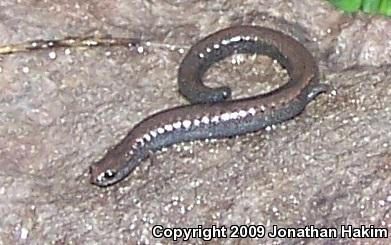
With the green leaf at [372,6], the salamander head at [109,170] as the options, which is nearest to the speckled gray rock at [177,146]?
the salamander head at [109,170]

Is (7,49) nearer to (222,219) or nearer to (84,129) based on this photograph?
(84,129)

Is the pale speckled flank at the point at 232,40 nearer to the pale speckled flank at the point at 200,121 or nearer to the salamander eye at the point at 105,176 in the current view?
the pale speckled flank at the point at 200,121

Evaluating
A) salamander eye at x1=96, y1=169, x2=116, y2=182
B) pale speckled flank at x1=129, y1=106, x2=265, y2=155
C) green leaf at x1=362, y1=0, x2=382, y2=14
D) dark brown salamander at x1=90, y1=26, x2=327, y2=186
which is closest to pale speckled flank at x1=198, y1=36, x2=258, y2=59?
dark brown salamander at x1=90, y1=26, x2=327, y2=186

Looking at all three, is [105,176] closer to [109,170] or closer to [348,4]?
[109,170]

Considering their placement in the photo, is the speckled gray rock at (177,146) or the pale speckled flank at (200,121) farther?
the pale speckled flank at (200,121)

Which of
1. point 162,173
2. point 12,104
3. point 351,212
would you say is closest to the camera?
point 351,212

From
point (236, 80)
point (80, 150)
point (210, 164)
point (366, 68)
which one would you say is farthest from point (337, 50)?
point (80, 150)

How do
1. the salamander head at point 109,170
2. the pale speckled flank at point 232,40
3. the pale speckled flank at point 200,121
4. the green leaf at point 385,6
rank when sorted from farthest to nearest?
the green leaf at point 385,6 < the pale speckled flank at point 232,40 < the pale speckled flank at point 200,121 < the salamander head at point 109,170
